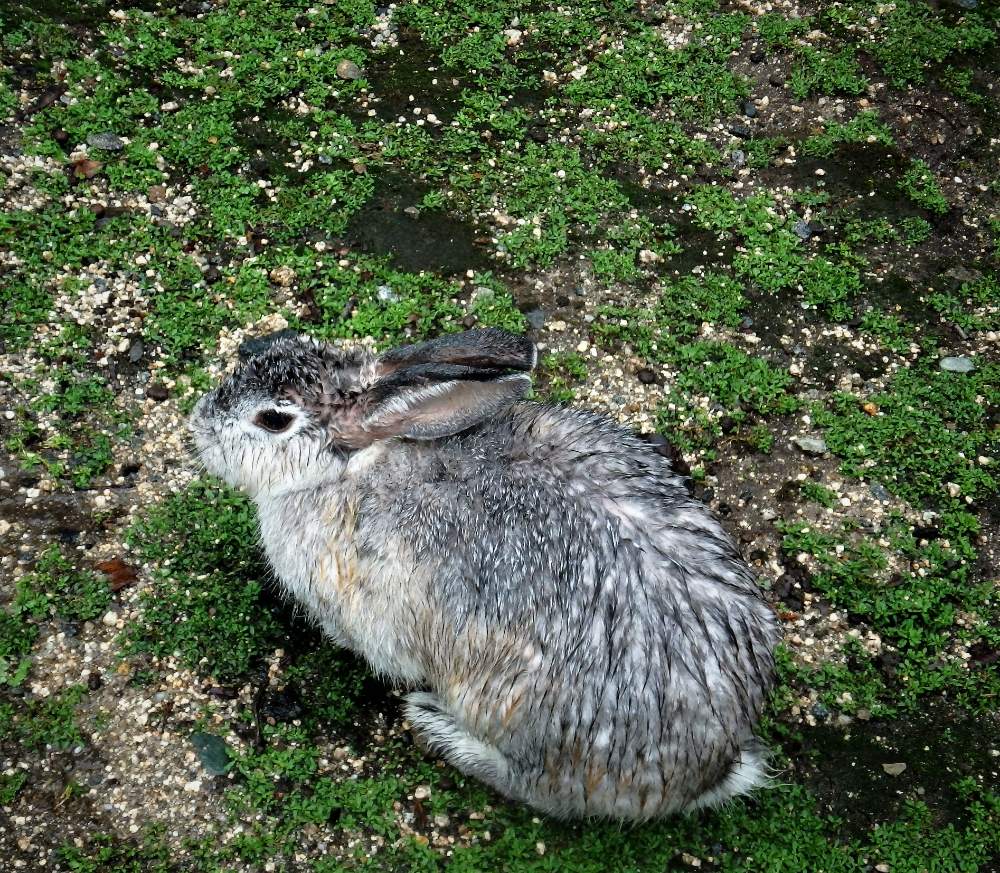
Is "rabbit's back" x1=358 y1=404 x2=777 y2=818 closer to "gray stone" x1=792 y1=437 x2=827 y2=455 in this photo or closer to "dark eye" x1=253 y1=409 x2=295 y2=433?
"dark eye" x1=253 y1=409 x2=295 y2=433

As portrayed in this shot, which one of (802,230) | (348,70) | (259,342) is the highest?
(348,70)

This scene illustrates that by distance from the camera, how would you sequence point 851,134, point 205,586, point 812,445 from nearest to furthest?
1. point 205,586
2. point 812,445
3. point 851,134

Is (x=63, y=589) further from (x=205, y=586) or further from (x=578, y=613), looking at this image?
(x=578, y=613)

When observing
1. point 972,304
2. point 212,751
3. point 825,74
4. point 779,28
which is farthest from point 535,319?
point 779,28

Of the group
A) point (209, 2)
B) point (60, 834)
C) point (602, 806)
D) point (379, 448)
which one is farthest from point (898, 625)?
point (209, 2)

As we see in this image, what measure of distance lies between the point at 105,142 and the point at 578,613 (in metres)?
4.34

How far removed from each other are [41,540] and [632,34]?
5.28 meters

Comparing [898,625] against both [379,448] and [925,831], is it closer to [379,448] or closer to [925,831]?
[925,831]

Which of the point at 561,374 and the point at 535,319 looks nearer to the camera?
the point at 561,374

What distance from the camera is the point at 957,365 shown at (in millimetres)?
5629

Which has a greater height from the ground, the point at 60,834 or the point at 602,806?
the point at 602,806

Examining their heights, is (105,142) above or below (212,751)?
above

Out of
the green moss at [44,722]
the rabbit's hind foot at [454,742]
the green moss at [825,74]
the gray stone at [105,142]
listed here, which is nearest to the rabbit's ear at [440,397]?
the rabbit's hind foot at [454,742]

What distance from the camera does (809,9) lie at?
7223mm
